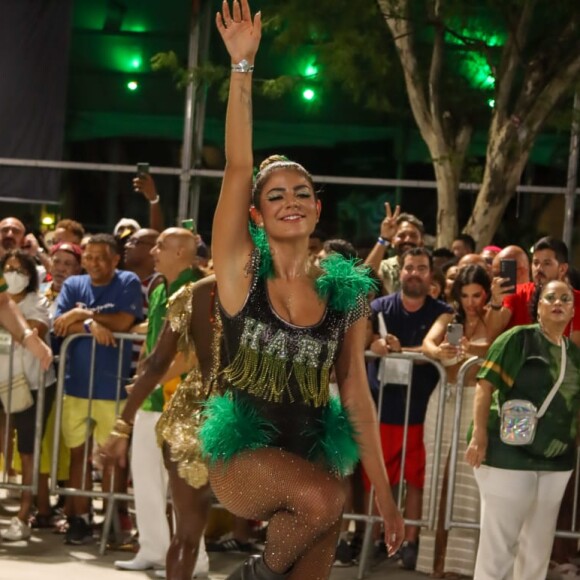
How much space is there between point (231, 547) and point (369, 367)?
1402 millimetres

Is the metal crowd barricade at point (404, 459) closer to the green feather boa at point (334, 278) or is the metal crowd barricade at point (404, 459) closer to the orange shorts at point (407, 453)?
the orange shorts at point (407, 453)

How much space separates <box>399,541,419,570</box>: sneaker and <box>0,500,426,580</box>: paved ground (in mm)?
54

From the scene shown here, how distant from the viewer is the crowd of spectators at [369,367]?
25.6ft

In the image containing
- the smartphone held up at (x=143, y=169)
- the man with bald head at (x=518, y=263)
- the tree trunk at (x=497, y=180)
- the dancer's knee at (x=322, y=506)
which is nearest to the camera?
the dancer's knee at (x=322, y=506)

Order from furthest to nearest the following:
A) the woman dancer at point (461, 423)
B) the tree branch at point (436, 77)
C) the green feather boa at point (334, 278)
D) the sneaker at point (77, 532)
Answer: the tree branch at point (436, 77) → the sneaker at point (77, 532) → the woman dancer at point (461, 423) → the green feather boa at point (334, 278)

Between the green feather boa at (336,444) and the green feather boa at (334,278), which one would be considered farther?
the green feather boa at (334,278)

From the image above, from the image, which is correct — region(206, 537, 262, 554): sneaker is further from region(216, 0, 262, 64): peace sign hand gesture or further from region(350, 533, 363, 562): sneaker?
region(216, 0, 262, 64): peace sign hand gesture

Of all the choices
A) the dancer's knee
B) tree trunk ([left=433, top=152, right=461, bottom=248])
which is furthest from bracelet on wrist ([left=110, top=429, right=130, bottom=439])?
tree trunk ([left=433, top=152, right=461, bottom=248])

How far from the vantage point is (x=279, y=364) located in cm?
445

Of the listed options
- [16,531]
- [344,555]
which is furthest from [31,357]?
[344,555]

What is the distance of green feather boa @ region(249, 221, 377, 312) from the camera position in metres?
Answer: 4.55

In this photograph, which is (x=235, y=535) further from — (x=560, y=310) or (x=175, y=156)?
(x=175, y=156)

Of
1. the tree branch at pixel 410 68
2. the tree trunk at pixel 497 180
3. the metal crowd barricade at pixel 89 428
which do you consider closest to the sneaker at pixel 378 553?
the metal crowd barricade at pixel 89 428

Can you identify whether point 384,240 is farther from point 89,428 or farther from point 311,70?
point 311,70
